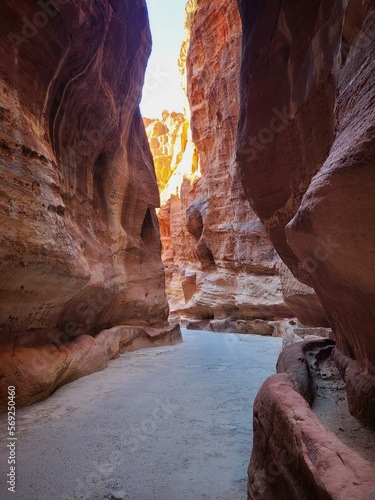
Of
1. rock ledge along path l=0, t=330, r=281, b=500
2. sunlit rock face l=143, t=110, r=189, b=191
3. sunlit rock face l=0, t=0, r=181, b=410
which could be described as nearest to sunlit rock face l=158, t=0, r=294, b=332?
sunlit rock face l=0, t=0, r=181, b=410

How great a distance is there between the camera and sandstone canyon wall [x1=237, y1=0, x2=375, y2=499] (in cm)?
174

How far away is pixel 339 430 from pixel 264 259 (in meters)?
16.5

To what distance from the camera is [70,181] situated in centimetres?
730

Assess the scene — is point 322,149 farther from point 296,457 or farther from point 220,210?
point 220,210

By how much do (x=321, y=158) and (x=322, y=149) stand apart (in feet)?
0.37

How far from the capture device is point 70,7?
5570mm

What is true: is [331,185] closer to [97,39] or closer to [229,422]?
[229,422]

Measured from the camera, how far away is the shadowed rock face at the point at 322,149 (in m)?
1.79

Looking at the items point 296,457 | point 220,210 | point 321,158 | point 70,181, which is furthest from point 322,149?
point 220,210

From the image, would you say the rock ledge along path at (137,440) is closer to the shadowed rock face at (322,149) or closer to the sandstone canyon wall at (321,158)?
the sandstone canyon wall at (321,158)

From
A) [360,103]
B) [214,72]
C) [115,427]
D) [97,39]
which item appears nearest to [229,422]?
[115,427]

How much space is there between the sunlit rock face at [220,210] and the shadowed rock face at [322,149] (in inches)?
493

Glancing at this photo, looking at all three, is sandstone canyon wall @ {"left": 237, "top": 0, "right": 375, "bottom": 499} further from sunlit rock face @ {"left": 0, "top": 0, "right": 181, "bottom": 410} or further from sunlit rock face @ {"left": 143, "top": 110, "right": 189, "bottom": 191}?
sunlit rock face @ {"left": 143, "top": 110, "right": 189, "bottom": 191}

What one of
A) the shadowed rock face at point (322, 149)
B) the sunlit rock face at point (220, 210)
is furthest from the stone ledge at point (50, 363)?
the sunlit rock face at point (220, 210)
